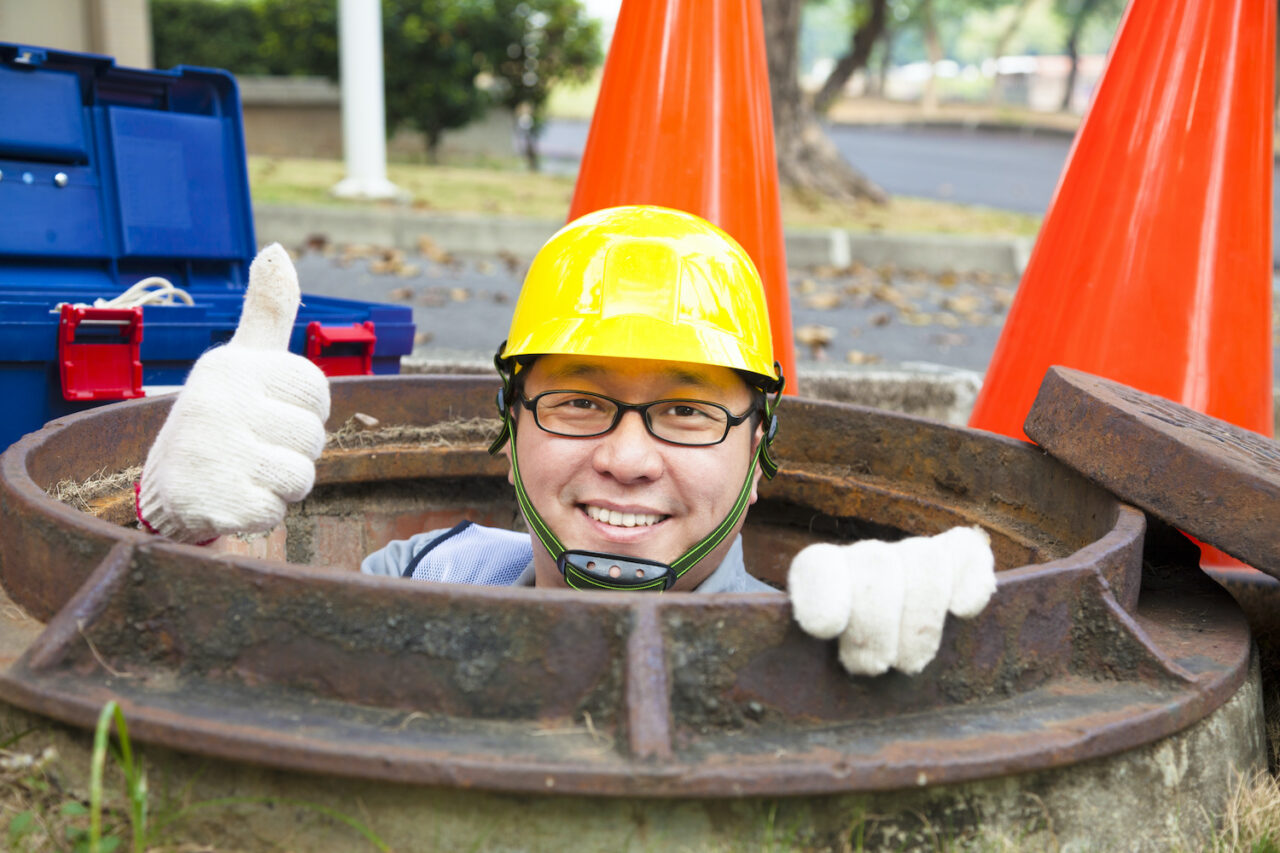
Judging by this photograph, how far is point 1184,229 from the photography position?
293 cm

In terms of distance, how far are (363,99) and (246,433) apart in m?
8.23

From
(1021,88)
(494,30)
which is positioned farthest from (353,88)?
(1021,88)

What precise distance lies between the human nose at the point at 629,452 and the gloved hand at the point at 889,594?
0.61m

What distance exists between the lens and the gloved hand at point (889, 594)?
1422 mm

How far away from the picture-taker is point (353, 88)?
9242 mm

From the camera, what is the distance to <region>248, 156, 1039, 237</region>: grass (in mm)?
9445

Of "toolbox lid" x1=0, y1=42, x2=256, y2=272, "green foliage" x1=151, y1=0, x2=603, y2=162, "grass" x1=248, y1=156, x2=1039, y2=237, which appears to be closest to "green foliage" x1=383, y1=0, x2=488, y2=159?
"green foliage" x1=151, y1=0, x2=603, y2=162

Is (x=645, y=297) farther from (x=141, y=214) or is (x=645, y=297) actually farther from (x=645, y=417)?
(x=141, y=214)

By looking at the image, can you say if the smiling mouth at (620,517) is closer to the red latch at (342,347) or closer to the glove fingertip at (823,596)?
the glove fingertip at (823,596)

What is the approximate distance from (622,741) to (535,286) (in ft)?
3.42

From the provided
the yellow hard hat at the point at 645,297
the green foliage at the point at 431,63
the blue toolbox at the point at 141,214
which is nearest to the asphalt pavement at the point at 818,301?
the blue toolbox at the point at 141,214

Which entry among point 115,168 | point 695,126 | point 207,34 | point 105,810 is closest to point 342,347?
point 115,168

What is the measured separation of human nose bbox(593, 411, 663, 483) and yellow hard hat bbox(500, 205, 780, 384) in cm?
13

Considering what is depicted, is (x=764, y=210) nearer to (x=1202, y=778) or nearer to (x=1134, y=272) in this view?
(x=1134, y=272)
